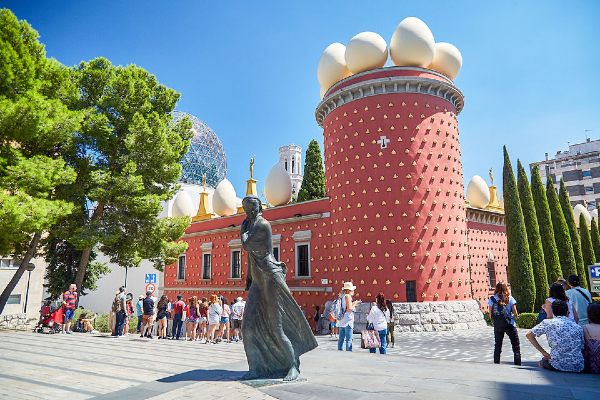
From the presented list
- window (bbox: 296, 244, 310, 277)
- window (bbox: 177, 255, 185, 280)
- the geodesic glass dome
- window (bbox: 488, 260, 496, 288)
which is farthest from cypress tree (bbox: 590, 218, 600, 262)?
the geodesic glass dome

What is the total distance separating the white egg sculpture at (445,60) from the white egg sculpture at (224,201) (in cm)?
1707

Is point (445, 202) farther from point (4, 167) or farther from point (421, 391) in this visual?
point (4, 167)

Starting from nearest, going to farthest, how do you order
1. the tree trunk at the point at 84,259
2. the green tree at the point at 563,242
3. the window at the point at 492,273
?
the tree trunk at the point at 84,259 < the green tree at the point at 563,242 < the window at the point at 492,273

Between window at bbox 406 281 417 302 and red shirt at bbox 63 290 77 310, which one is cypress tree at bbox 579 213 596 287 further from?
red shirt at bbox 63 290 77 310

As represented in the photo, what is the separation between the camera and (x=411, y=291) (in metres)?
19.0

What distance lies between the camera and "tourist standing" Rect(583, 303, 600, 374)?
6.47 m

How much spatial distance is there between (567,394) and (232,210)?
89.9ft

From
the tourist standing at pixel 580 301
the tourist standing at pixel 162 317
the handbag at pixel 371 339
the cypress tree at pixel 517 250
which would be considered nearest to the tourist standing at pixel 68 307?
the tourist standing at pixel 162 317

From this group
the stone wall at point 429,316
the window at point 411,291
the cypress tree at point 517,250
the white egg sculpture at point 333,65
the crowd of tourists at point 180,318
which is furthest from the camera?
the white egg sculpture at point 333,65

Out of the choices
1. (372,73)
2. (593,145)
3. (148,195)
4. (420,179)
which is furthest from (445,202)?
(593,145)

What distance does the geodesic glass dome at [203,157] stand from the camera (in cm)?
4559

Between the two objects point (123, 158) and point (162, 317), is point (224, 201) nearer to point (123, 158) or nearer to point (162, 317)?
point (123, 158)

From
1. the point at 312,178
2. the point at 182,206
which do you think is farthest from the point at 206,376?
the point at 182,206

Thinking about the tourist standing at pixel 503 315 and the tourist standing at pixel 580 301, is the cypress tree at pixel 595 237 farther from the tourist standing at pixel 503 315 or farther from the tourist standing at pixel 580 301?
the tourist standing at pixel 503 315
